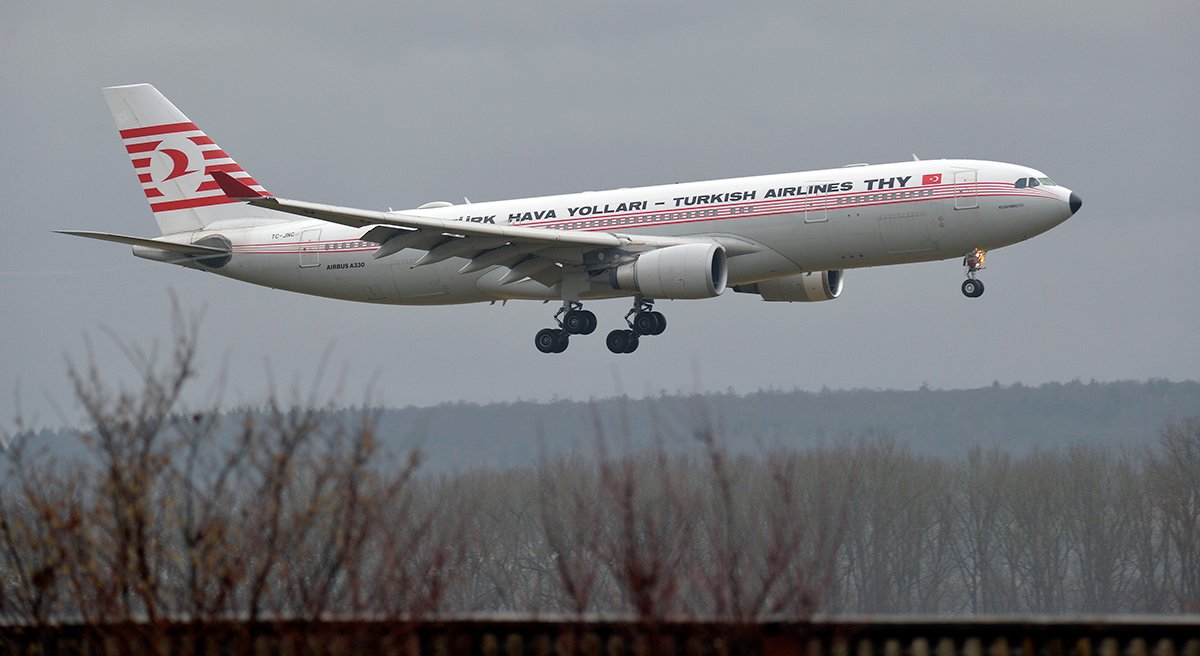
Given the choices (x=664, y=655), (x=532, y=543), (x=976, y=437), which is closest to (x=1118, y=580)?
(x=976, y=437)

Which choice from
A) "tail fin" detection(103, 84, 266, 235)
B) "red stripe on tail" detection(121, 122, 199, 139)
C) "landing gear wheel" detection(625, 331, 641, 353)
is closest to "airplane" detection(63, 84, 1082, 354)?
"landing gear wheel" detection(625, 331, 641, 353)

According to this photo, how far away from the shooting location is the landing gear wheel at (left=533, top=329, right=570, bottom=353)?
47562 mm

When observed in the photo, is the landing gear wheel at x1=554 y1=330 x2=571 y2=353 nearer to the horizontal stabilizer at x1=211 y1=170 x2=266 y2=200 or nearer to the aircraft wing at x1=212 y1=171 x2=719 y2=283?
the aircraft wing at x1=212 y1=171 x2=719 y2=283

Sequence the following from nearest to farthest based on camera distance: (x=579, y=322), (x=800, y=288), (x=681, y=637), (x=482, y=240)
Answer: (x=681, y=637)
(x=482, y=240)
(x=579, y=322)
(x=800, y=288)

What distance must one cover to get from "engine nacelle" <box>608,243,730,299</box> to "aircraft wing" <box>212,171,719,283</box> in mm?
1025

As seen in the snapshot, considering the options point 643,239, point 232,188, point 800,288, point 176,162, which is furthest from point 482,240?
point 176,162

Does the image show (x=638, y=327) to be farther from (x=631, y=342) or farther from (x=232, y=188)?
(x=232, y=188)

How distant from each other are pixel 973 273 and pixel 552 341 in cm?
1142

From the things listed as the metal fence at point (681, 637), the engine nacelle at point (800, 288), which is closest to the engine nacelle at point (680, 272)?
the engine nacelle at point (800, 288)

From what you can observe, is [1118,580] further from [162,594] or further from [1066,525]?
[162,594]

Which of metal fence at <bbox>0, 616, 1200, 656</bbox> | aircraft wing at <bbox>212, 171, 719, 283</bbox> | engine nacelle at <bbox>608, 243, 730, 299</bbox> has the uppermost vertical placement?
aircraft wing at <bbox>212, 171, 719, 283</bbox>

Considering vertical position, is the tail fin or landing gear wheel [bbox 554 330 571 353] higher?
the tail fin

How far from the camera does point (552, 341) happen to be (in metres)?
47.6

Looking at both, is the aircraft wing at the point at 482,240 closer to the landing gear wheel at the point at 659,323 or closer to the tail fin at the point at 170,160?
the landing gear wheel at the point at 659,323
